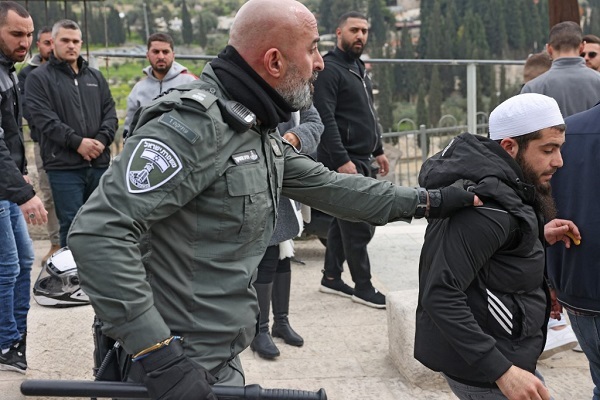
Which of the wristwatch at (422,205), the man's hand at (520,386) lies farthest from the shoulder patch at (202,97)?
the man's hand at (520,386)

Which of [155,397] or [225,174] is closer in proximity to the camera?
[155,397]

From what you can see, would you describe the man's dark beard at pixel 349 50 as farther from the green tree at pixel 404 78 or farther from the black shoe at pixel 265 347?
the green tree at pixel 404 78

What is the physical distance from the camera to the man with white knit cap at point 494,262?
256cm

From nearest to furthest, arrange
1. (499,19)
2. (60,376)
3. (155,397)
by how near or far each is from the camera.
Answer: (155,397)
(60,376)
(499,19)

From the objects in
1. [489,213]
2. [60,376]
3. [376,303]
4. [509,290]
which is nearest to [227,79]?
Result: [489,213]

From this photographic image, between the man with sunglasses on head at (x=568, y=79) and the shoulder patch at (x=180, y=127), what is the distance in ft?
12.0

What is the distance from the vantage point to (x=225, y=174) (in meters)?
2.31

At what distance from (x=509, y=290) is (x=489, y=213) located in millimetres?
269

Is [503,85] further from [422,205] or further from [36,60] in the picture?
[422,205]

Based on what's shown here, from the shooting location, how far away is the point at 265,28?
2.43m

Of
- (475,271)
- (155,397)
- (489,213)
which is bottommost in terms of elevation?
(155,397)

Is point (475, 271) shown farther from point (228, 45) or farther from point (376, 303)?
point (376, 303)

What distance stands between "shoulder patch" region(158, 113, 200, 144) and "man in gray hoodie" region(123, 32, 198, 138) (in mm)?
4329

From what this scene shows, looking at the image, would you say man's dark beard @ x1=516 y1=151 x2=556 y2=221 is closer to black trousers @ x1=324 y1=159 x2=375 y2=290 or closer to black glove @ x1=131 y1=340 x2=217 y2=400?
black glove @ x1=131 y1=340 x2=217 y2=400
